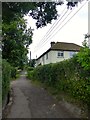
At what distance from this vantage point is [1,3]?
33.5 ft

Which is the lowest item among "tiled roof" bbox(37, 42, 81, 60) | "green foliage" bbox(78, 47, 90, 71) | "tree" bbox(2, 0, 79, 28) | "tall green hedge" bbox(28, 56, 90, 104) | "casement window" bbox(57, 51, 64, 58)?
"tall green hedge" bbox(28, 56, 90, 104)

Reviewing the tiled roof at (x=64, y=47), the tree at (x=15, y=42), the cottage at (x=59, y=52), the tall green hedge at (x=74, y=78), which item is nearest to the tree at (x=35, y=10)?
the tall green hedge at (x=74, y=78)

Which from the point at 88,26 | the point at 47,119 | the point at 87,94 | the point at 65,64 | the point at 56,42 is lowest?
the point at 47,119

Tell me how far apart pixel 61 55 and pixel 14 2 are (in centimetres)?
3980

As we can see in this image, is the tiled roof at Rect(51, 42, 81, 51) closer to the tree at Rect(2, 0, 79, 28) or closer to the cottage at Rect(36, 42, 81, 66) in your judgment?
the cottage at Rect(36, 42, 81, 66)

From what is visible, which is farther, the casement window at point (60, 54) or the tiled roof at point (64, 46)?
the tiled roof at point (64, 46)

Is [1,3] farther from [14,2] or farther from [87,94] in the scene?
[87,94]

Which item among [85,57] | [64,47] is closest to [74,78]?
[85,57]

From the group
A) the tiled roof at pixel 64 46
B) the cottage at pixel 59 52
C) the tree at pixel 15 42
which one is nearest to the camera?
the tree at pixel 15 42

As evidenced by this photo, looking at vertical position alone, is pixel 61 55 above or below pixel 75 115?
above

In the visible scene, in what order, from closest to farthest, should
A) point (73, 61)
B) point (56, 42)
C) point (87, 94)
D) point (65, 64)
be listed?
point (87, 94), point (73, 61), point (65, 64), point (56, 42)

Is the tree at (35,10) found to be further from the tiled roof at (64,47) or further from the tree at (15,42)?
the tiled roof at (64,47)

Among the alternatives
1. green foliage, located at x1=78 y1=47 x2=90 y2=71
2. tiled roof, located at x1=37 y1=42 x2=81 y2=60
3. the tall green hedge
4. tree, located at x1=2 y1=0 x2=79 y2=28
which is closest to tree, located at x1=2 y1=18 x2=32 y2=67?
tiled roof, located at x1=37 y1=42 x2=81 y2=60

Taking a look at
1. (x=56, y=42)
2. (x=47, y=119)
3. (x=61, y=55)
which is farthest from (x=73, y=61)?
(x=56, y=42)
